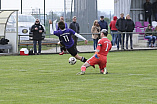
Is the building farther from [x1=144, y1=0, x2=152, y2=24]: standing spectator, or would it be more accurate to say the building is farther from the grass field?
the grass field

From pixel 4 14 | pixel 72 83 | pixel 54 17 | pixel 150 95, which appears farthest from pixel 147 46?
pixel 150 95

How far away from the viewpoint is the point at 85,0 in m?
38.7

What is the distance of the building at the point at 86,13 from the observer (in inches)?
1499

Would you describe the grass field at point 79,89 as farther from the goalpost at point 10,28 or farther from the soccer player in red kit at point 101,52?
the goalpost at point 10,28

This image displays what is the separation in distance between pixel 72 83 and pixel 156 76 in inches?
104

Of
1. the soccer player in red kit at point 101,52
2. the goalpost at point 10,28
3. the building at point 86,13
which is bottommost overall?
the soccer player in red kit at point 101,52

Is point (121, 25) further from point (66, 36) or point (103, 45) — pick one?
point (103, 45)

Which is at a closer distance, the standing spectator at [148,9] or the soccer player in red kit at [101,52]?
the soccer player in red kit at [101,52]

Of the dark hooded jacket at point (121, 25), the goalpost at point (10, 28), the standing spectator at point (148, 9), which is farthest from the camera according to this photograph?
the standing spectator at point (148, 9)

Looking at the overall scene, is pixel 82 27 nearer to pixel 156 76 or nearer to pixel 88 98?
pixel 156 76

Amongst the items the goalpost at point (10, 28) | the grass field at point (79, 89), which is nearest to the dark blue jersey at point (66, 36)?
the grass field at point (79, 89)

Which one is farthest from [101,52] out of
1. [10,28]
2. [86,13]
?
[86,13]

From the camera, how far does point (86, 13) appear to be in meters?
39.1

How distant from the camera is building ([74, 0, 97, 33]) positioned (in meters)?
38.1
